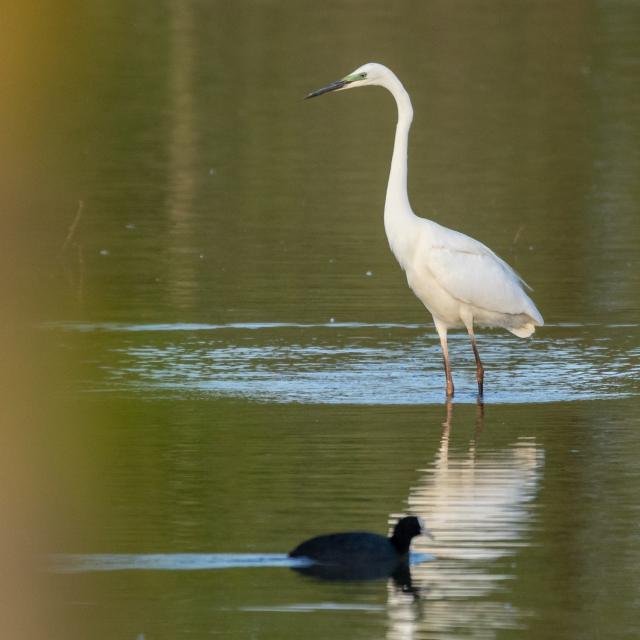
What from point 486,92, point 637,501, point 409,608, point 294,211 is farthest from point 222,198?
point 409,608

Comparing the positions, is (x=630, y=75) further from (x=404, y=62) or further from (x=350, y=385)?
(x=350, y=385)

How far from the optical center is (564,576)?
6.96 metres

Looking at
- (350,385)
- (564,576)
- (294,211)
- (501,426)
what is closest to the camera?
(564,576)

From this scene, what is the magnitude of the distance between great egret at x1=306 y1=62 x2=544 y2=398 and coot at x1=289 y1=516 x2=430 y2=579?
4.47 metres

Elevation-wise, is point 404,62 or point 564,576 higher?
point 404,62

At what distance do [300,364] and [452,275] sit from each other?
1.26m

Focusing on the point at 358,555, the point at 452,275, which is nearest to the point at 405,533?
the point at 358,555

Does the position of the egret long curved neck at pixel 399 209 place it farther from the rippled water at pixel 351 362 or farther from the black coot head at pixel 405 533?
the black coot head at pixel 405 533

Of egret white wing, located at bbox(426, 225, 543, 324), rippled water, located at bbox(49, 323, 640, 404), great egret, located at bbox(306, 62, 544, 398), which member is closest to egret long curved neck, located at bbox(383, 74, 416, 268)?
great egret, located at bbox(306, 62, 544, 398)

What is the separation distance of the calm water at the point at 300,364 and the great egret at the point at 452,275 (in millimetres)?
420

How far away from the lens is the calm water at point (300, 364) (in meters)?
6.20

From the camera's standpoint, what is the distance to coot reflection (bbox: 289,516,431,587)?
6777mm

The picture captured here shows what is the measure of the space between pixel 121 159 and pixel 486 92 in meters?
8.86

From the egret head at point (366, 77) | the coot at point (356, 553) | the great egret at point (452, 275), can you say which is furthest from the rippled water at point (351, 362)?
the coot at point (356, 553)
